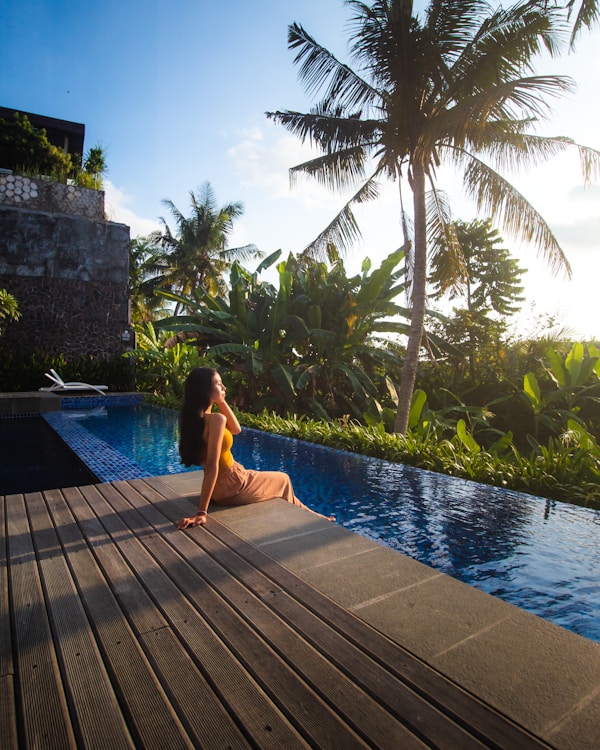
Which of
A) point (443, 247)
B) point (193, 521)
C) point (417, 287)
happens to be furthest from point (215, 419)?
point (443, 247)

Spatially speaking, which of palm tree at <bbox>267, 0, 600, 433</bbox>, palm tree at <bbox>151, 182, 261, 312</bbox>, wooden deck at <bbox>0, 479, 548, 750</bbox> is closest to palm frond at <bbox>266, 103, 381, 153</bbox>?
palm tree at <bbox>267, 0, 600, 433</bbox>

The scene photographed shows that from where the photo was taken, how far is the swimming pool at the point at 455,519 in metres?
2.75

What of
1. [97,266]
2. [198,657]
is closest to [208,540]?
[198,657]

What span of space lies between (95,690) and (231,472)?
1.69 m

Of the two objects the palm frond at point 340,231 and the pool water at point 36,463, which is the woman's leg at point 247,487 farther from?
the palm frond at point 340,231

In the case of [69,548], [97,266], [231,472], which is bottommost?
[69,548]

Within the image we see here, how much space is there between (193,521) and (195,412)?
642 mm

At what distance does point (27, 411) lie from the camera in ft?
33.1

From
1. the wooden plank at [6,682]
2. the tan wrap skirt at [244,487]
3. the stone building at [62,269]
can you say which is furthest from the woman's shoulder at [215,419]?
the stone building at [62,269]

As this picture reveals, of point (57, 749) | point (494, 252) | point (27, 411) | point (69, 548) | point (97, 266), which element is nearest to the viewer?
point (57, 749)

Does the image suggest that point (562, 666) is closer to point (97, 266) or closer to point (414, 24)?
point (414, 24)

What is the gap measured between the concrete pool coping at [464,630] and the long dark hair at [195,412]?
0.54 meters

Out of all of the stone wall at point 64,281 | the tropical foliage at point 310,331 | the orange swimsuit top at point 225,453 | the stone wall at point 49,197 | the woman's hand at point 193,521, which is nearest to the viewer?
the woman's hand at point 193,521

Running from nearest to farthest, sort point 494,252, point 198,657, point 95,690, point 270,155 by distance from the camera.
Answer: point 95,690 < point 198,657 < point 270,155 < point 494,252
